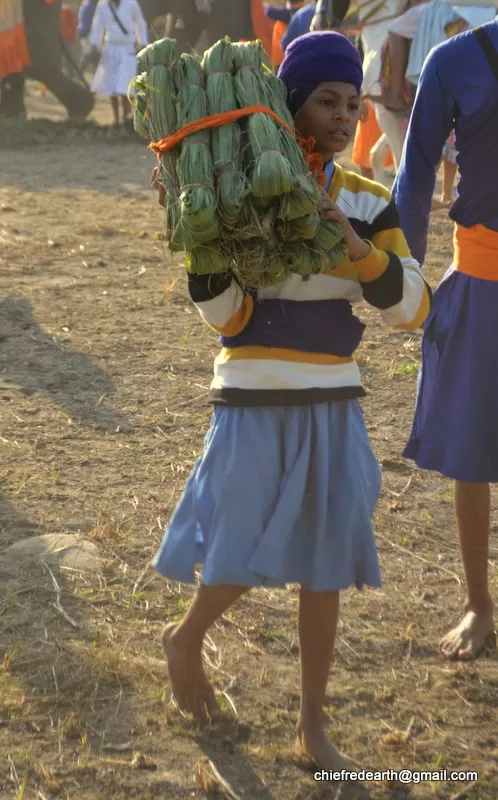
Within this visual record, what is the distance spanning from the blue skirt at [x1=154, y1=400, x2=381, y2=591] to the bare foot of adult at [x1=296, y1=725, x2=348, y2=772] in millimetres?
384

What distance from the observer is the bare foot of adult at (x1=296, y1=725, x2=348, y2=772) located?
274cm

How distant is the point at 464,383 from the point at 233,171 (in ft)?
3.89

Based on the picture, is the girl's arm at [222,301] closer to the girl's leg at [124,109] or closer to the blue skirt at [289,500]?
the blue skirt at [289,500]

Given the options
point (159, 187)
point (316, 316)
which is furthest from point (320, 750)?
point (159, 187)

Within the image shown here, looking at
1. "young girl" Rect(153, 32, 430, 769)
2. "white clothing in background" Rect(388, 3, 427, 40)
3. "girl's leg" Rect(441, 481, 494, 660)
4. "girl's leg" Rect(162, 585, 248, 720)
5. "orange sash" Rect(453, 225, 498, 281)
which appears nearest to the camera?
"young girl" Rect(153, 32, 430, 769)

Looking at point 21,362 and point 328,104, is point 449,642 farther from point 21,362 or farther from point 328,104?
point 21,362

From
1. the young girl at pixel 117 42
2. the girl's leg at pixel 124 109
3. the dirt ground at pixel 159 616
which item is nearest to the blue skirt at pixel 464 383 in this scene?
the dirt ground at pixel 159 616

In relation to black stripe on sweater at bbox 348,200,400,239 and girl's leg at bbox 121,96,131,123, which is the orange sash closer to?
black stripe on sweater at bbox 348,200,400,239

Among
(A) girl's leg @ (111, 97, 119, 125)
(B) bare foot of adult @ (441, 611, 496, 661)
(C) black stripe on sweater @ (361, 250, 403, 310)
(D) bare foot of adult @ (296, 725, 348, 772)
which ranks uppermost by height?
(C) black stripe on sweater @ (361, 250, 403, 310)

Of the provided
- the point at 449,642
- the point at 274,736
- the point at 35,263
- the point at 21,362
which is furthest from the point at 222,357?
the point at 35,263

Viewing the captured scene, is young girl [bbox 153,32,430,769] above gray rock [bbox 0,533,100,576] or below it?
above

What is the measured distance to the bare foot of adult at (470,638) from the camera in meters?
3.30

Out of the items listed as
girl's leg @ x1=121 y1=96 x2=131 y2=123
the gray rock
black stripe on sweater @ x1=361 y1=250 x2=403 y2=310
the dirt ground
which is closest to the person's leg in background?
the dirt ground

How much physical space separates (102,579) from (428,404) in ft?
3.87
